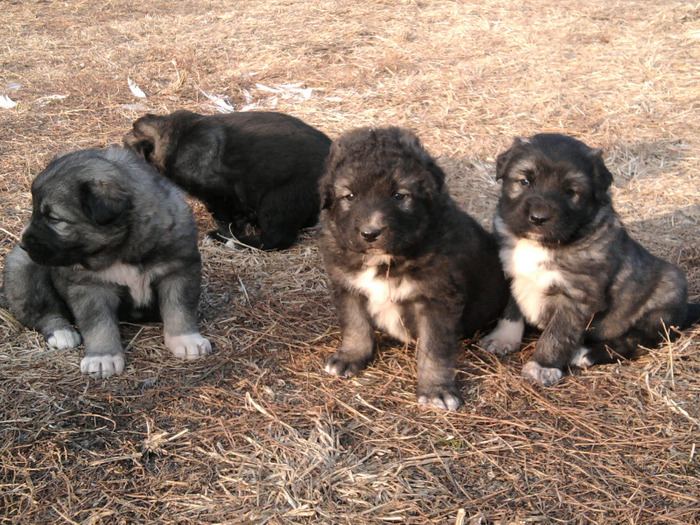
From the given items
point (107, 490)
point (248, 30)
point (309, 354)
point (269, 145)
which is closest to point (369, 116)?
point (269, 145)

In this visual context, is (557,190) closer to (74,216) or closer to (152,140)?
(74,216)

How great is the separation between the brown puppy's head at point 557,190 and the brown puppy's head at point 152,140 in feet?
13.0

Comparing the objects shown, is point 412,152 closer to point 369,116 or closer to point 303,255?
point 303,255

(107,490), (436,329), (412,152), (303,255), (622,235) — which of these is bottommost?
(303,255)

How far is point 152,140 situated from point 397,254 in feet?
13.0

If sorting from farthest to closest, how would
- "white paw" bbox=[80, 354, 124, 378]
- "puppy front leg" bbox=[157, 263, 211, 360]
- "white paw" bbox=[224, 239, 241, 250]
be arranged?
"white paw" bbox=[224, 239, 241, 250]
"puppy front leg" bbox=[157, 263, 211, 360]
"white paw" bbox=[80, 354, 124, 378]

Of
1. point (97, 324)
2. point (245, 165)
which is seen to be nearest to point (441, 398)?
point (97, 324)

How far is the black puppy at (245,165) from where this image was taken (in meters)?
6.80

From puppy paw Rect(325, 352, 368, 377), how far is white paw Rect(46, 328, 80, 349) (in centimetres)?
192

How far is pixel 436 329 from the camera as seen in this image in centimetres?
417

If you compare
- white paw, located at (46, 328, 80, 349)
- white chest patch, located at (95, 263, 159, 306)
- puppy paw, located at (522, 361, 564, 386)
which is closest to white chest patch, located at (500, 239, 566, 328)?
puppy paw, located at (522, 361, 564, 386)

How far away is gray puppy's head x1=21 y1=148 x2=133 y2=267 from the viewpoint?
4.45 m

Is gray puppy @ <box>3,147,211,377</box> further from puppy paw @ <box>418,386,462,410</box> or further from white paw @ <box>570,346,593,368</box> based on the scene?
white paw @ <box>570,346,593,368</box>

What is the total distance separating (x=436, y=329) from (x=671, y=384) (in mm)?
1663
